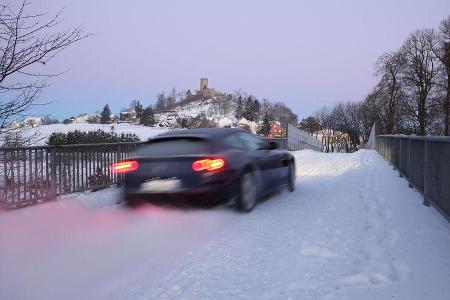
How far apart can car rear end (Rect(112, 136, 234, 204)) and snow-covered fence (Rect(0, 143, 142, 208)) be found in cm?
185

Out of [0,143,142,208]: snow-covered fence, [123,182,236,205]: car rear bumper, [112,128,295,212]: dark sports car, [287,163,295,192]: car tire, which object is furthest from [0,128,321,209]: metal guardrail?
[287,163,295,192]: car tire

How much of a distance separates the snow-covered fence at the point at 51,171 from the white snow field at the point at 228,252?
374 millimetres

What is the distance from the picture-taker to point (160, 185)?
24.2 ft

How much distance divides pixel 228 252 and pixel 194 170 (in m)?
1.96

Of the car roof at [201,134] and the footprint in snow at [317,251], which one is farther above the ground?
the car roof at [201,134]

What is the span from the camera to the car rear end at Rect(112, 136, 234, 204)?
730 cm

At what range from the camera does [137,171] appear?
25.0 ft

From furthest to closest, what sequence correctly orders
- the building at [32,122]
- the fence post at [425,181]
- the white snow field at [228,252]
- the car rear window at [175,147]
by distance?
the fence post at [425,181] → the building at [32,122] → the car rear window at [175,147] → the white snow field at [228,252]

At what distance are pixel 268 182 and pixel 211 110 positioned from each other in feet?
470

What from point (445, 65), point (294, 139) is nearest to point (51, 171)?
point (294, 139)

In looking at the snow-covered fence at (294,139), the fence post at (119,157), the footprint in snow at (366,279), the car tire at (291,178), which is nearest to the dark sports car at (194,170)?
the car tire at (291,178)

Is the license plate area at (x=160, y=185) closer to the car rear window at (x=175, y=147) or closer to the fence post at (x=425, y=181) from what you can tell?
the car rear window at (x=175, y=147)

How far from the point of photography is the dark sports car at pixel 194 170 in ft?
24.0

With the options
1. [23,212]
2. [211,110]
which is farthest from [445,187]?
[211,110]
